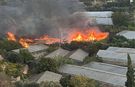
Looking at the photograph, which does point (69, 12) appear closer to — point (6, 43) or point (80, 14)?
point (80, 14)

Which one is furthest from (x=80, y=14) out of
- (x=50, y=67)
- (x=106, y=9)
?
(x=50, y=67)

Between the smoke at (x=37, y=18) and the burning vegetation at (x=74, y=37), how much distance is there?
2.62 meters

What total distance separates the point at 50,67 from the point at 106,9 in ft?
146

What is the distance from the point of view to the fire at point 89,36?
46.3m

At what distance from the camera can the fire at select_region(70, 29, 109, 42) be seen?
46.3 metres

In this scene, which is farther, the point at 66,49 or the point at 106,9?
the point at 106,9

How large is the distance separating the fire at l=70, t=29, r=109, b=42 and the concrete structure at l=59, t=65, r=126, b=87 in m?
14.0

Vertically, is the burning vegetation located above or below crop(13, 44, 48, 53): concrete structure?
below

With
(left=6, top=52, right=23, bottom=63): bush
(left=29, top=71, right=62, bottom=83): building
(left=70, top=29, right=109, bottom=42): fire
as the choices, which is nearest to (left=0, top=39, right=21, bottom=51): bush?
(left=6, top=52, right=23, bottom=63): bush

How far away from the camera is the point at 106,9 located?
73125 millimetres

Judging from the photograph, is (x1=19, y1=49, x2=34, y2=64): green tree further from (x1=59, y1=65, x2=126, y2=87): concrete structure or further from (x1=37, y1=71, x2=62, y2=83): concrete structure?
(x1=37, y1=71, x2=62, y2=83): concrete structure

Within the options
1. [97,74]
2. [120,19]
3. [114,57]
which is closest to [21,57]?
[97,74]

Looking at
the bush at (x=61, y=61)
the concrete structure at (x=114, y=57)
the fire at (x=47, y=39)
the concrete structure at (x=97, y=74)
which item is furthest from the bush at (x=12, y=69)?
the fire at (x=47, y=39)

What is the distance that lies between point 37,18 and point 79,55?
1883cm
